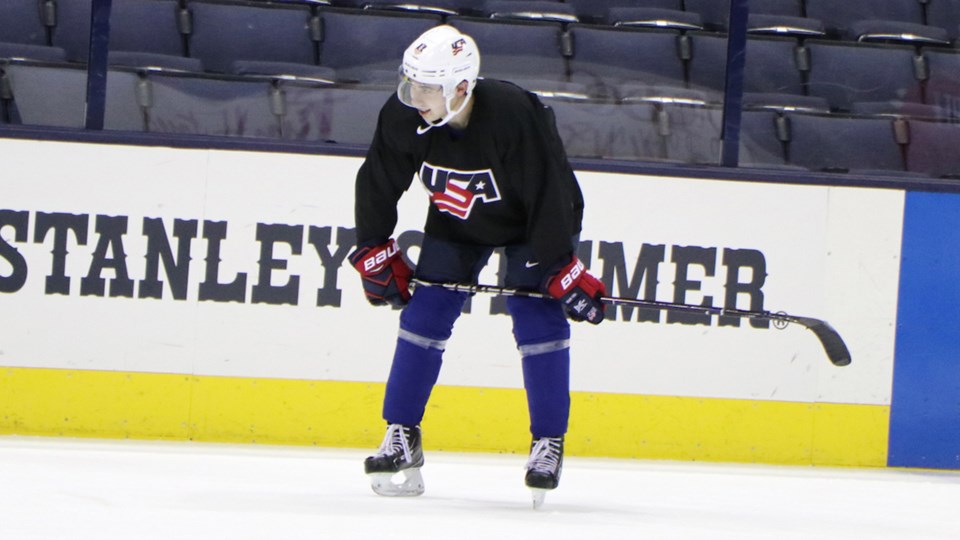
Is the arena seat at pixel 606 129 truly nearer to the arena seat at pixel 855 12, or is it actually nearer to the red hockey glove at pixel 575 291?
the arena seat at pixel 855 12

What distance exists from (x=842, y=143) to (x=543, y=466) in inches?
84.2

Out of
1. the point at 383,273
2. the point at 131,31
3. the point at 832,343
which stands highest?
the point at 131,31

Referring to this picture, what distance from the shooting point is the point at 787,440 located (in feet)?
14.1

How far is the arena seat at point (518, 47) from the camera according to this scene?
4.53 m

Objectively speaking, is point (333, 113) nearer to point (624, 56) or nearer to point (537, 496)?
point (624, 56)

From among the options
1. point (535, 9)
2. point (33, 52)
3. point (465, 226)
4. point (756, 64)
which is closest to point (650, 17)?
point (535, 9)

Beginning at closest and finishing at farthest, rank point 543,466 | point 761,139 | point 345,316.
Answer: point 543,466, point 345,316, point 761,139

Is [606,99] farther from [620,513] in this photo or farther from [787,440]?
[620,513]

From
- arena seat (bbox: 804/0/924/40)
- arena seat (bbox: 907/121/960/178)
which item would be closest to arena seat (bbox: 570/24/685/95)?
arena seat (bbox: 907/121/960/178)

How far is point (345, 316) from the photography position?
414cm

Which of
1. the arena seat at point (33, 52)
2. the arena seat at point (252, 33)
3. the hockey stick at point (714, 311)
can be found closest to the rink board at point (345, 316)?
the arena seat at point (33, 52)

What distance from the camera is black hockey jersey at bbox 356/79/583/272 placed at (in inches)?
113

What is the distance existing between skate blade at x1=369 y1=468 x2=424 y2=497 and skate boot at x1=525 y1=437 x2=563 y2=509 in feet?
0.92

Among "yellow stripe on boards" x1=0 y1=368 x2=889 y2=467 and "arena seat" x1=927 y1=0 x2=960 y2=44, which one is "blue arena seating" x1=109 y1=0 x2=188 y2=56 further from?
"arena seat" x1=927 y1=0 x2=960 y2=44
